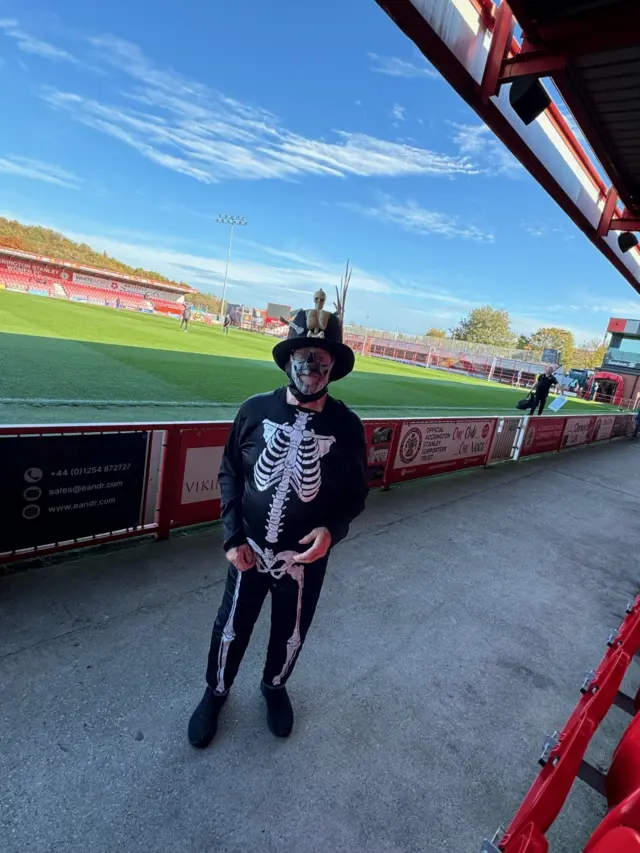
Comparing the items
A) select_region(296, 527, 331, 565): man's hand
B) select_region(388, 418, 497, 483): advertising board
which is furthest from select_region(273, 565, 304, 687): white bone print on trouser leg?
select_region(388, 418, 497, 483): advertising board

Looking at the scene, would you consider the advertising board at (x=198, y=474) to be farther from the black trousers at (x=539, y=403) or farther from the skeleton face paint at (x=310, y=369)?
the black trousers at (x=539, y=403)

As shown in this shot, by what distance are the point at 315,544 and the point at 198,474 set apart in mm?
2588

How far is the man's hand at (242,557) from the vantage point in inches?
81.4

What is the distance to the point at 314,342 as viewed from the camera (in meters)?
1.94

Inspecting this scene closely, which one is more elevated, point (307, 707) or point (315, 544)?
point (315, 544)

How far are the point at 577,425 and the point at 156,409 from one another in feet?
37.8

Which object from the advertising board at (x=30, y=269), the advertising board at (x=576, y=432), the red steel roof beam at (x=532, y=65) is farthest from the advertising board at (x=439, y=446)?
the advertising board at (x=30, y=269)

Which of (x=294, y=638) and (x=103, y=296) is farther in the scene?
(x=103, y=296)

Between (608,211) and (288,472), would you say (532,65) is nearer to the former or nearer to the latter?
(608,211)

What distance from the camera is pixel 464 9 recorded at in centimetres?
347

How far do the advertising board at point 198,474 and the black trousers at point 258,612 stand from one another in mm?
2069

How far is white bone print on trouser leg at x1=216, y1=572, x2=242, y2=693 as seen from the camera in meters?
2.17

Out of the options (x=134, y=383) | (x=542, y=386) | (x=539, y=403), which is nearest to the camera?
(x=134, y=383)

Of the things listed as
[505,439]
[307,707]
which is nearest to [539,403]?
[505,439]
